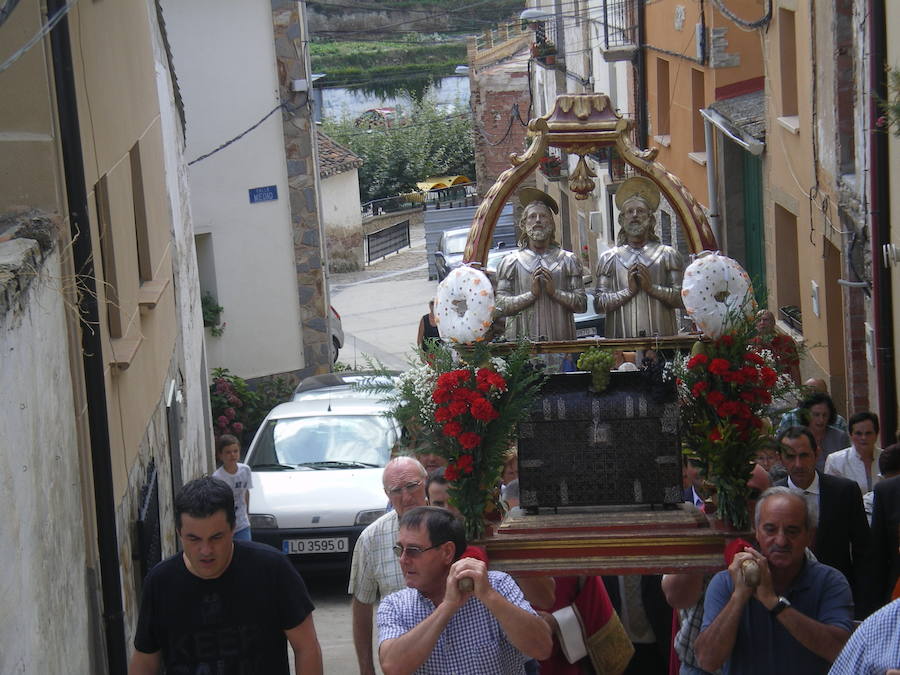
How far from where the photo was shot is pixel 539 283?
6695 millimetres

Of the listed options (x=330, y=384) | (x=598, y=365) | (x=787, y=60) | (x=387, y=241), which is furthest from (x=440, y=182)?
(x=598, y=365)

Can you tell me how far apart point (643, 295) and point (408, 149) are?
4608cm

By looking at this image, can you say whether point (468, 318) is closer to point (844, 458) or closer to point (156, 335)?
point (844, 458)

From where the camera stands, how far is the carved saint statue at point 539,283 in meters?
6.70

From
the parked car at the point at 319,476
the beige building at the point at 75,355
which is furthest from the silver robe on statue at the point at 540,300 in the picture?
the parked car at the point at 319,476

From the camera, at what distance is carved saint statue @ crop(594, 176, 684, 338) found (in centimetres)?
667

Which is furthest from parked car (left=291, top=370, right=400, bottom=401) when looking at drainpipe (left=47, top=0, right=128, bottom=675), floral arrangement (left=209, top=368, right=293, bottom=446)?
drainpipe (left=47, top=0, right=128, bottom=675)

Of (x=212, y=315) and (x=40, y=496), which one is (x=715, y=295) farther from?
(x=212, y=315)

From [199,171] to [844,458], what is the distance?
12942 millimetres

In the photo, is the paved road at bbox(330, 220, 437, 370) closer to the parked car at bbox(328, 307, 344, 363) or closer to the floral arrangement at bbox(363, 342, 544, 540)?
the parked car at bbox(328, 307, 344, 363)

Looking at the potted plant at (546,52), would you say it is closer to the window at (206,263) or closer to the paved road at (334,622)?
the window at (206,263)

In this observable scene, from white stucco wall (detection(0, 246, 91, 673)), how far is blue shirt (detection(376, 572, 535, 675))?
120 centimetres

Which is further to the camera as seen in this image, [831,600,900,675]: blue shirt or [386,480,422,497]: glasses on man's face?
[386,480,422,497]: glasses on man's face

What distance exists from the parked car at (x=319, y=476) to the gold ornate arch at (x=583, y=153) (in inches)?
129
